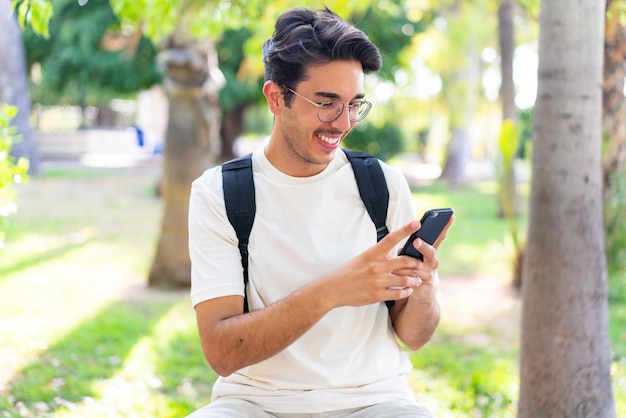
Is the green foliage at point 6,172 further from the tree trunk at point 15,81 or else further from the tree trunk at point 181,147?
the tree trunk at point 15,81

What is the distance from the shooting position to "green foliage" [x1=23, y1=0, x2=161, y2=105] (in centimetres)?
2002

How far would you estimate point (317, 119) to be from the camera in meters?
2.62

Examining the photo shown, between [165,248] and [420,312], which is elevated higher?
[420,312]

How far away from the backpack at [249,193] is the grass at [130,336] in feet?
8.59

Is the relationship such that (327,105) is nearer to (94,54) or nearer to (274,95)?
(274,95)

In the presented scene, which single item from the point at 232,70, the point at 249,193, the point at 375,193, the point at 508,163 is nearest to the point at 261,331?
the point at 249,193

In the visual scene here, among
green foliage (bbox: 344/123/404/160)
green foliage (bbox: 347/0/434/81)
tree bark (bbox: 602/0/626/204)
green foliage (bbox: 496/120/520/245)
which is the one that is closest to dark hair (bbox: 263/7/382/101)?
tree bark (bbox: 602/0/626/204)

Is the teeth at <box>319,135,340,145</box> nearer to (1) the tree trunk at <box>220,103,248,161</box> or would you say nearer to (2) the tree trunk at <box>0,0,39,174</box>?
(2) the tree trunk at <box>0,0,39,174</box>

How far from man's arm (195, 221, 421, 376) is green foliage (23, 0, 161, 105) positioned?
1822 centimetres

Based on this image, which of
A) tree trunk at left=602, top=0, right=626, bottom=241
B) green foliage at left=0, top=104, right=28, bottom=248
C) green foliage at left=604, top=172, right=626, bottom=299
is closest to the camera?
green foliage at left=0, top=104, right=28, bottom=248

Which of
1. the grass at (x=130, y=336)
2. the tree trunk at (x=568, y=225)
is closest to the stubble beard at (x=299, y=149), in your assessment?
the tree trunk at (x=568, y=225)

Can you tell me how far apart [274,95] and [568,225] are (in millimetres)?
1684

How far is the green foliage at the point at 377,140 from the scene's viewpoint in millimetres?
22125

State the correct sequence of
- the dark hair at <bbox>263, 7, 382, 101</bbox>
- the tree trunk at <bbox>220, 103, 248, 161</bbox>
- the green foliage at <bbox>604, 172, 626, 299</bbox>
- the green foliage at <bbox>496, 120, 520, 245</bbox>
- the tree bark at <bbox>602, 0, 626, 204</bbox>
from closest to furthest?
the dark hair at <bbox>263, 7, 382, 101</bbox> < the tree bark at <bbox>602, 0, 626, 204</bbox> < the green foliage at <bbox>604, 172, 626, 299</bbox> < the green foliage at <bbox>496, 120, 520, 245</bbox> < the tree trunk at <bbox>220, 103, 248, 161</bbox>
